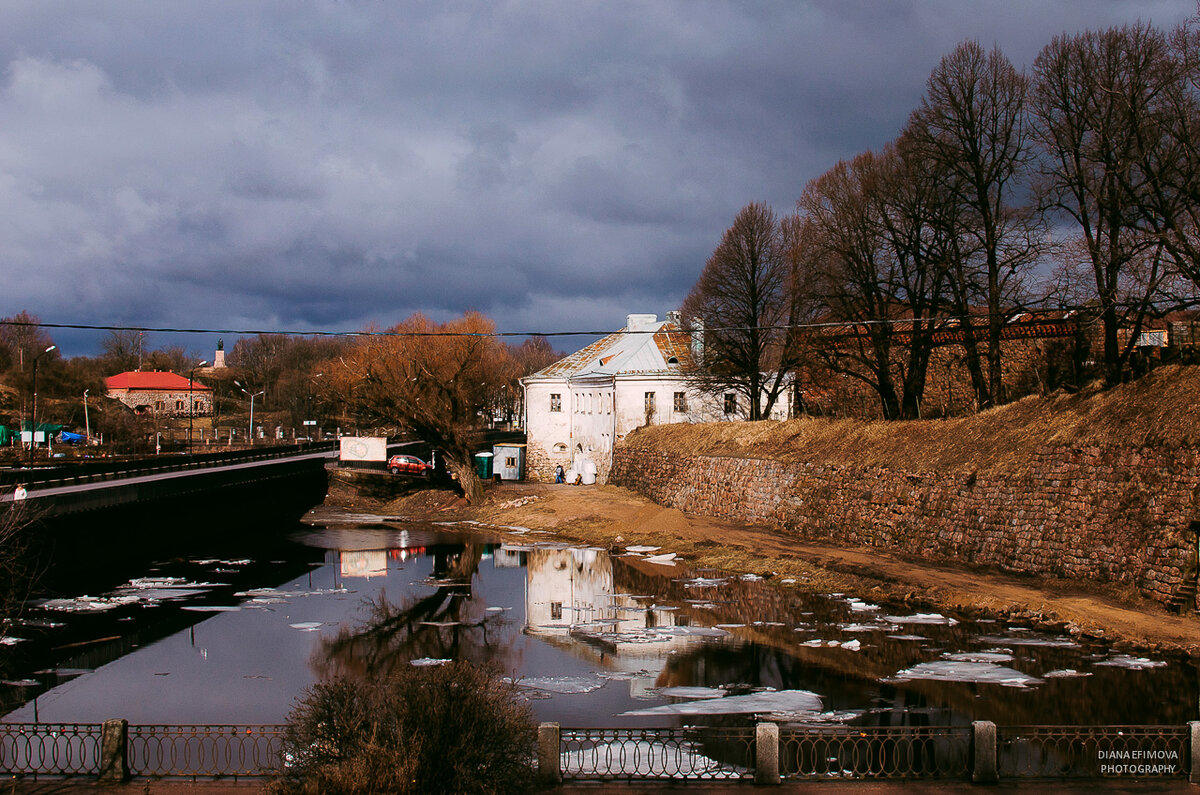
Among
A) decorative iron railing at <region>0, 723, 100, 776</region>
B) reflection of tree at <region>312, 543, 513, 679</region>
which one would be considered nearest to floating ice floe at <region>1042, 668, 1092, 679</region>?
reflection of tree at <region>312, 543, 513, 679</region>

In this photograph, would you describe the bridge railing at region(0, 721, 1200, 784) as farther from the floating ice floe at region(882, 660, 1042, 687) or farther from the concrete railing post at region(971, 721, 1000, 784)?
the floating ice floe at region(882, 660, 1042, 687)

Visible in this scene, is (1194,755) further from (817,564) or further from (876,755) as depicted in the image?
(817,564)

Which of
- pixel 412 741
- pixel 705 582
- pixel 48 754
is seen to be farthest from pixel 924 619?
pixel 48 754

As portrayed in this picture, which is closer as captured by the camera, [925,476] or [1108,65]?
[1108,65]

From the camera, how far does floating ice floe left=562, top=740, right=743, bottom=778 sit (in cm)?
1145

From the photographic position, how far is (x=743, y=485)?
41.7 metres

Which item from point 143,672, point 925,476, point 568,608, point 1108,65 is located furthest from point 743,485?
point 143,672

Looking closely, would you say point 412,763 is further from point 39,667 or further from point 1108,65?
point 1108,65

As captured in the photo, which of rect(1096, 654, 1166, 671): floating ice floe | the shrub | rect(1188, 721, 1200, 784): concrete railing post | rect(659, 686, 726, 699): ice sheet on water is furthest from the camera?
Result: rect(1096, 654, 1166, 671): floating ice floe

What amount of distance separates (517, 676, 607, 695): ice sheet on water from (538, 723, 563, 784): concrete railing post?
6.11 m

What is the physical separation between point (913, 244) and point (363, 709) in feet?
103

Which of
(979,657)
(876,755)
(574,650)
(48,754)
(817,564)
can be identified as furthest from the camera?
(817,564)

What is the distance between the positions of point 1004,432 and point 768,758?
2094cm

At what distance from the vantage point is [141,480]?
143ft
